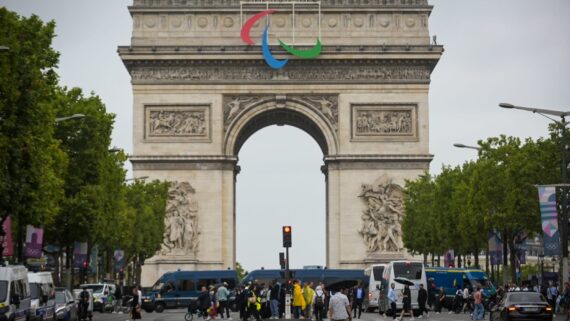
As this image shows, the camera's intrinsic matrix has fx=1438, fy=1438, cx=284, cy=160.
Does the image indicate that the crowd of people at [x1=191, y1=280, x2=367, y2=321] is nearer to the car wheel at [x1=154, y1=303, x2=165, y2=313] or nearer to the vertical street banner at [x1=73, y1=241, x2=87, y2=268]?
the vertical street banner at [x1=73, y1=241, x2=87, y2=268]

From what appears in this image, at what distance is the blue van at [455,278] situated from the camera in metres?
85.5

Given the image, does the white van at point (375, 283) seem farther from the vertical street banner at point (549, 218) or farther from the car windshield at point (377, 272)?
the vertical street banner at point (549, 218)

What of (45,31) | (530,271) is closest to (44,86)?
(45,31)

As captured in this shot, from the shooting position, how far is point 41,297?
182ft

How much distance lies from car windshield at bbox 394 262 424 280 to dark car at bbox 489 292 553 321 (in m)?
18.4

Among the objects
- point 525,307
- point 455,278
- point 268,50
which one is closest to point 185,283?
point 455,278

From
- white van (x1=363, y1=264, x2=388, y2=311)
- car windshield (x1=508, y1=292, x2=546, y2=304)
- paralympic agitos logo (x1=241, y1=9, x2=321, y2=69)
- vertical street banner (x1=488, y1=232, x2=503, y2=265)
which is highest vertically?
paralympic agitos logo (x1=241, y1=9, x2=321, y2=69)

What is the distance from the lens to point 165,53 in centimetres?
10131

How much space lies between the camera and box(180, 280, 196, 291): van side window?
→ 92.4m

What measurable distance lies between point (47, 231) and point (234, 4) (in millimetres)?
34085

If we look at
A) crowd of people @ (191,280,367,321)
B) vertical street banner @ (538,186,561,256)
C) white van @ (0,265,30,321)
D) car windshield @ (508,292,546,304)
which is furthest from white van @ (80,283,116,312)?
car windshield @ (508,292,546,304)

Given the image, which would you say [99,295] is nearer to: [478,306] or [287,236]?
[287,236]

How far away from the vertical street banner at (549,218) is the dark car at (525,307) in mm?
8976

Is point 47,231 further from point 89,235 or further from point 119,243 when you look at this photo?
point 119,243
